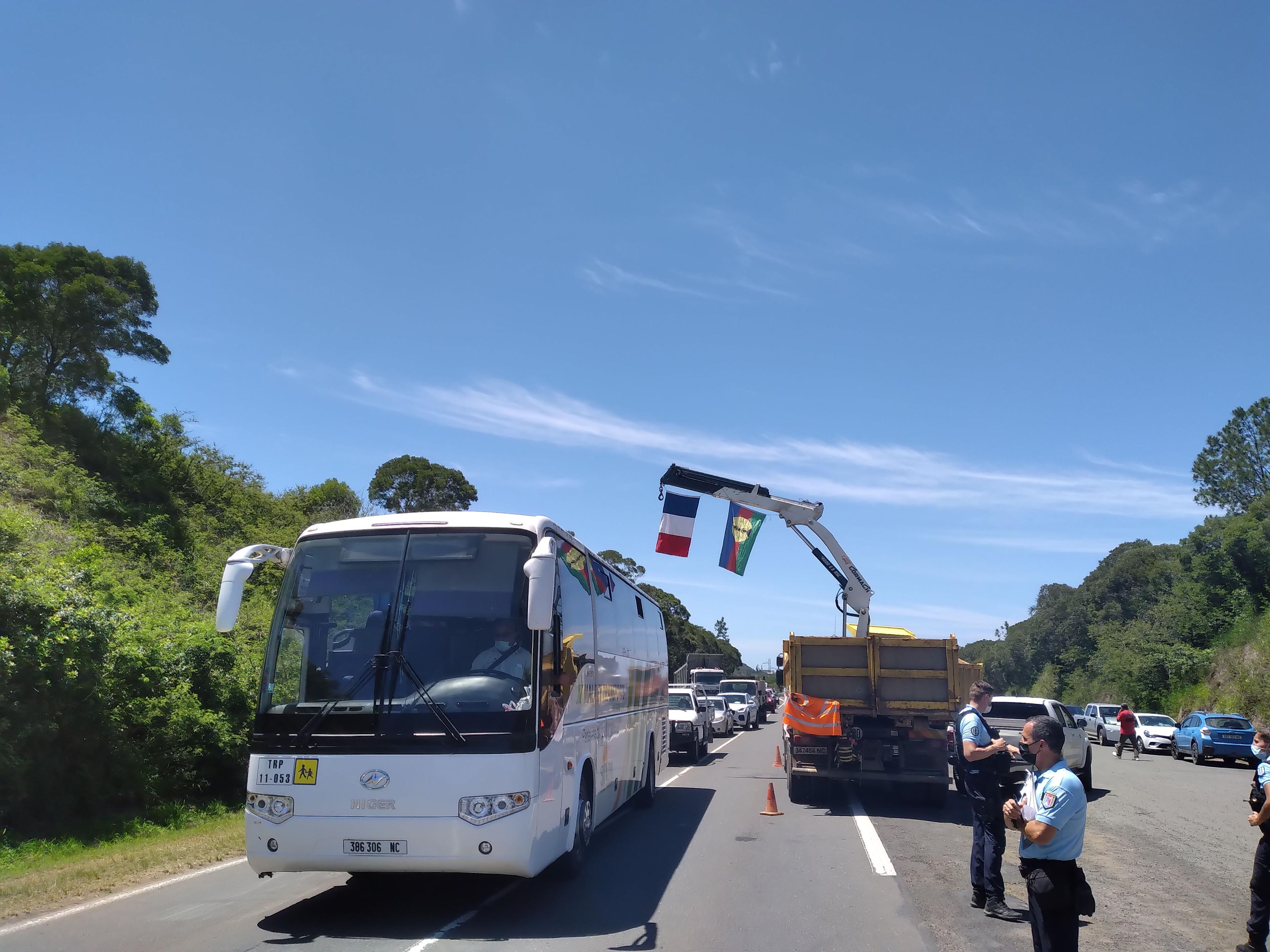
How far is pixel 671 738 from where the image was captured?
23859 millimetres

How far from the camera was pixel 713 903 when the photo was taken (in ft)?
26.8

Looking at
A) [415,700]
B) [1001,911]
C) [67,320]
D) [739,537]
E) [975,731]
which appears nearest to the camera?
[415,700]

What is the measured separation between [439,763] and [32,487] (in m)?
19.7

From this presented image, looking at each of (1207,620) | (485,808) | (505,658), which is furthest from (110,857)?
(1207,620)

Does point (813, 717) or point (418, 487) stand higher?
point (418, 487)

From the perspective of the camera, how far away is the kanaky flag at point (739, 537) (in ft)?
63.8

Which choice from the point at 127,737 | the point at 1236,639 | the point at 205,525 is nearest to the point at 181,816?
the point at 127,737

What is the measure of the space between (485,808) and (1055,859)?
13.5 ft

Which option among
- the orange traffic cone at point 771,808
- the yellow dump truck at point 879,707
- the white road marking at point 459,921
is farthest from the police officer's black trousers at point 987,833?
the yellow dump truck at point 879,707

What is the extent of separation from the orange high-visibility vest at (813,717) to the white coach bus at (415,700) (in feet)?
20.6

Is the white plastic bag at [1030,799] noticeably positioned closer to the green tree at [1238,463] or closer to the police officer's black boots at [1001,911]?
the police officer's black boots at [1001,911]

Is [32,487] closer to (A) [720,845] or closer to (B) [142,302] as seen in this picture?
(B) [142,302]

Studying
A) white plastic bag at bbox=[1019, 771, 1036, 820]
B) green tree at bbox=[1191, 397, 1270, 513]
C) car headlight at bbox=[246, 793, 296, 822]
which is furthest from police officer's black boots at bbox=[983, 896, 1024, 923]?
green tree at bbox=[1191, 397, 1270, 513]

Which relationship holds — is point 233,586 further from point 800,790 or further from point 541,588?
point 800,790
